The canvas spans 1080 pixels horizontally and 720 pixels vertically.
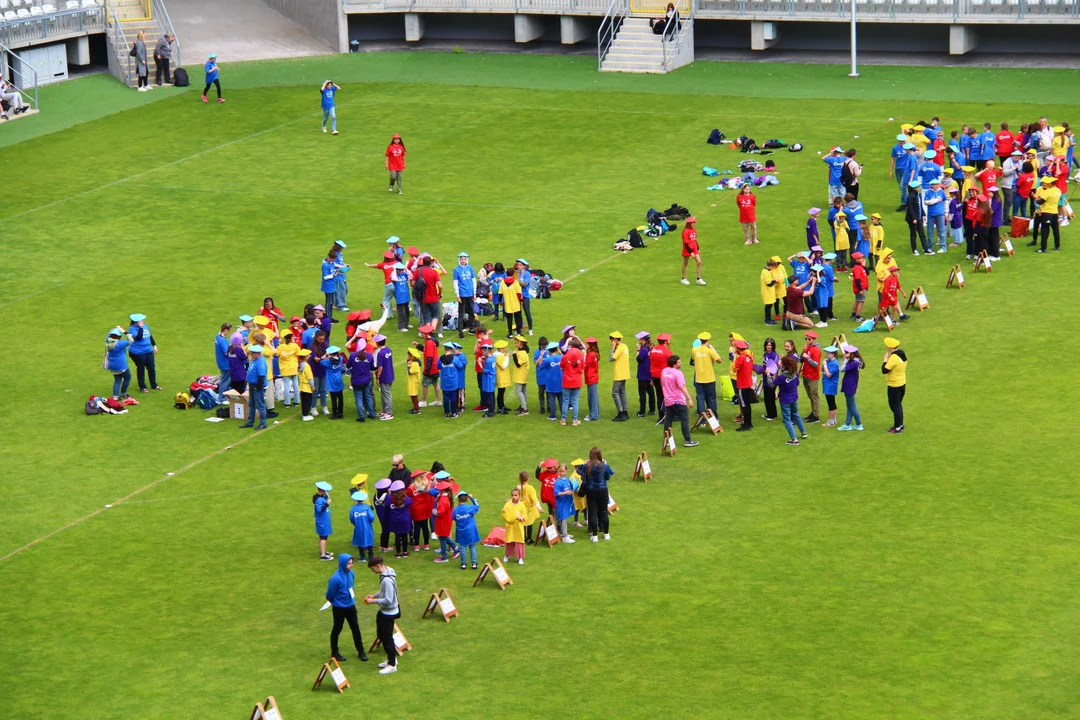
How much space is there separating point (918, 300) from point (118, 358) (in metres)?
17.9

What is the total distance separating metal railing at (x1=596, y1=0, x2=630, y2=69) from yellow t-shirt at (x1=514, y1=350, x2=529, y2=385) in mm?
29940

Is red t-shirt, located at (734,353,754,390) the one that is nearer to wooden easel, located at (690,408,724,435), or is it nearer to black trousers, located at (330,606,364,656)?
wooden easel, located at (690,408,724,435)

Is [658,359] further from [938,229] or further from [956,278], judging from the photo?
[938,229]

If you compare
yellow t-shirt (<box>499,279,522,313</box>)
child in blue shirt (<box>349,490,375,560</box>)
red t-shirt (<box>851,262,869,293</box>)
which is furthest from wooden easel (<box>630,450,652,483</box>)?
red t-shirt (<box>851,262,869,293</box>)

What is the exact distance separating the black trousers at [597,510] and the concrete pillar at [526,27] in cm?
4113

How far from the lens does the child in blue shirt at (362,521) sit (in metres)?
25.8

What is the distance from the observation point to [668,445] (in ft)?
97.9

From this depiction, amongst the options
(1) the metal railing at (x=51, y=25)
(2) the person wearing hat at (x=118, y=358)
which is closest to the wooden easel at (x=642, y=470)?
(2) the person wearing hat at (x=118, y=358)

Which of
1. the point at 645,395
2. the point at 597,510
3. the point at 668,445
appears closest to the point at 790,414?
the point at 668,445

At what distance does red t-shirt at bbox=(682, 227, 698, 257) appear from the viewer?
38.4 meters

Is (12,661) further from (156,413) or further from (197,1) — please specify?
(197,1)

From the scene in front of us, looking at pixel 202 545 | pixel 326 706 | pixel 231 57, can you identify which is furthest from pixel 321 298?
pixel 231 57

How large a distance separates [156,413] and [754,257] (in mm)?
16230

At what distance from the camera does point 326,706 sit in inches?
856
